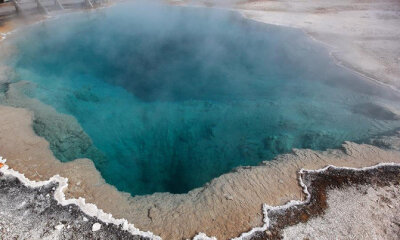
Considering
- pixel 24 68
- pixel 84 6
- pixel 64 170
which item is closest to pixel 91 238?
pixel 64 170

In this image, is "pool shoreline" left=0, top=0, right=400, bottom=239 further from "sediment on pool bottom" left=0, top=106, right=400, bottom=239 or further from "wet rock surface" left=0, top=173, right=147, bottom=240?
"wet rock surface" left=0, top=173, right=147, bottom=240

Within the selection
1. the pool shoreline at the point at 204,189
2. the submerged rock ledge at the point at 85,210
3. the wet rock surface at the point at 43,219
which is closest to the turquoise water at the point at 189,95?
the pool shoreline at the point at 204,189

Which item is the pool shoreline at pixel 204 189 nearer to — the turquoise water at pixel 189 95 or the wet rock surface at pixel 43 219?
the wet rock surface at pixel 43 219

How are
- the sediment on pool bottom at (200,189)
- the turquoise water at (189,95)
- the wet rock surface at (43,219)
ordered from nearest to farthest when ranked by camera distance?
1. the wet rock surface at (43,219)
2. the sediment on pool bottom at (200,189)
3. the turquoise water at (189,95)

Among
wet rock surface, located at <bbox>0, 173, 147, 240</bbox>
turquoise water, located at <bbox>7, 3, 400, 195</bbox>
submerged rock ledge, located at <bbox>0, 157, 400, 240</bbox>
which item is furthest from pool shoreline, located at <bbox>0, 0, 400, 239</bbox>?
turquoise water, located at <bbox>7, 3, 400, 195</bbox>

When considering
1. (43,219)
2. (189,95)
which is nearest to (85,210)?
(43,219)

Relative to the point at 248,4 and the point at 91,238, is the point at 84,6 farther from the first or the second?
the point at 91,238
